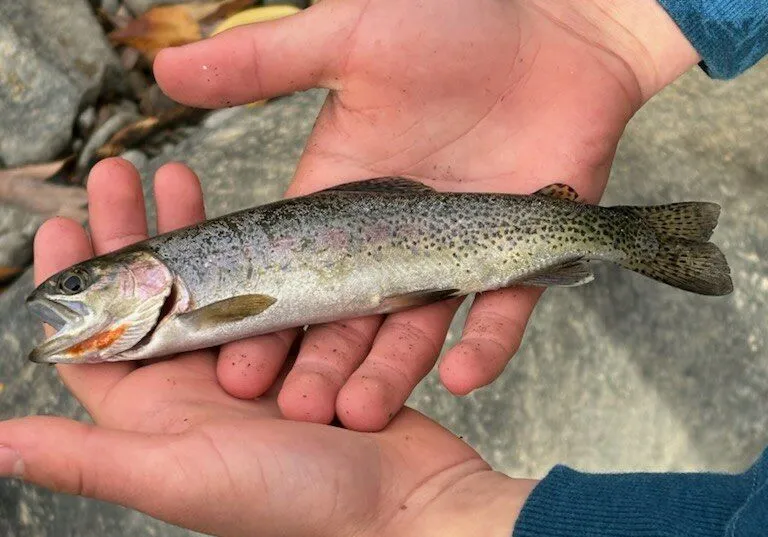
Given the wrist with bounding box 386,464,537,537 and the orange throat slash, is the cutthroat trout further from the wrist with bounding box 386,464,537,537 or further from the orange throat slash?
the wrist with bounding box 386,464,537,537

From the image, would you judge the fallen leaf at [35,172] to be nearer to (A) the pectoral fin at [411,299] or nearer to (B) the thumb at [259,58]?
(B) the thumb at [259,58]

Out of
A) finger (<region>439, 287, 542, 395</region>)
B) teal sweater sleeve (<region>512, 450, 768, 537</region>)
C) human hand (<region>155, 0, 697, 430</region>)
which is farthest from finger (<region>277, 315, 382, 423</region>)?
teal sweater sleeve (<region>512, 450, 768, 537</region>)

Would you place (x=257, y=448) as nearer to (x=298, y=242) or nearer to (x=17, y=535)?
(x=298, y=242)

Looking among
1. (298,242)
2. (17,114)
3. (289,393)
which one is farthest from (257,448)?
(17,114)

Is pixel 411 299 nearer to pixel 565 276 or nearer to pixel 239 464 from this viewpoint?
pixel 565 276

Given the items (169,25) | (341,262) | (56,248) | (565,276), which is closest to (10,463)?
(56,248)

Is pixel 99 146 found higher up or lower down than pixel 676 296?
higher up

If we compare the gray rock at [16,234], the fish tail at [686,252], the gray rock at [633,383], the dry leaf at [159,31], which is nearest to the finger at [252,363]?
the gray rock at [633,383]
